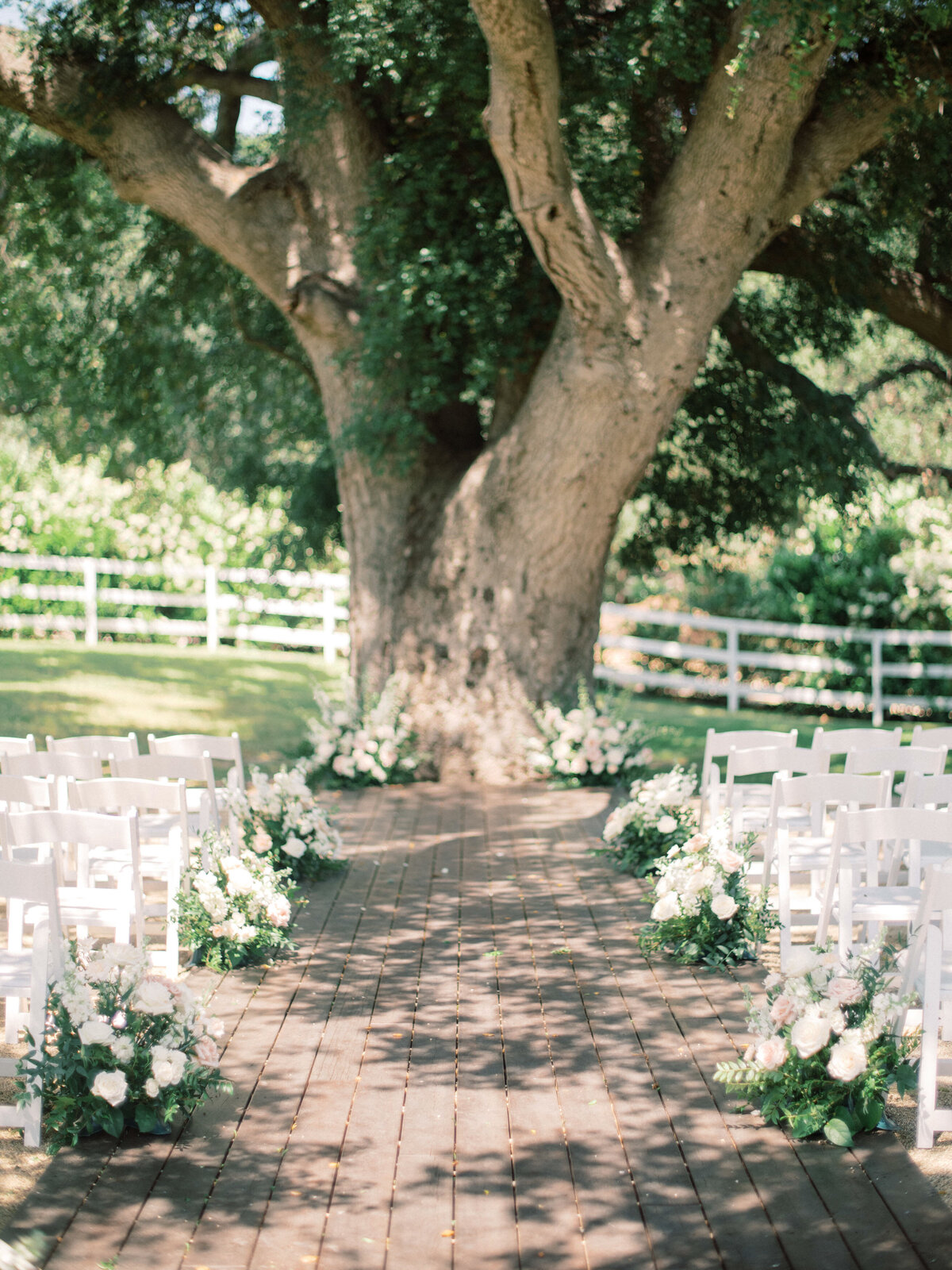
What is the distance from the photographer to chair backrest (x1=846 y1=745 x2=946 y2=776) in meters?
6.75

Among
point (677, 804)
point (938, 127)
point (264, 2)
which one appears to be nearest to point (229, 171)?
point (264, 2)

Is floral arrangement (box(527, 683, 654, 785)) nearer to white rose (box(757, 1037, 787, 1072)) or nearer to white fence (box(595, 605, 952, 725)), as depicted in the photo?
white fence (box(595, 605, 952, 725))

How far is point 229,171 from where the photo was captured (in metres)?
11.2

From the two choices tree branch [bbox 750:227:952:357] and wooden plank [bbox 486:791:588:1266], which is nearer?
wooden plank [bbox 486:791:588:1266]

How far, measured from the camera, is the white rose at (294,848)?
7.46 m

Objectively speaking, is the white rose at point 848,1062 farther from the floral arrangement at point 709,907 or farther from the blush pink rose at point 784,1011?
the floral arrangement at point 709,907

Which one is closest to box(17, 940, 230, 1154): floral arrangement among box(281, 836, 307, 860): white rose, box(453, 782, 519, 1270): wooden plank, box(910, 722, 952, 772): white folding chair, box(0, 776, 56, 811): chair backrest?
box(453, 782, 519, 1270): wooden plank

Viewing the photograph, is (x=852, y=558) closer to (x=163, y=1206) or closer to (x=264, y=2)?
(x=264, y=2)

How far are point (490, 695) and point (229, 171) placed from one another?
5060 millimetres

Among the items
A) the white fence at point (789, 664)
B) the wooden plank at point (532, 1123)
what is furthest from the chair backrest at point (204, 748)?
the white fence at point (789, 664)

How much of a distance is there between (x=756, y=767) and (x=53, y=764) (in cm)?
371

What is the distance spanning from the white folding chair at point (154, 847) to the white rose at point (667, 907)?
7.52 ft

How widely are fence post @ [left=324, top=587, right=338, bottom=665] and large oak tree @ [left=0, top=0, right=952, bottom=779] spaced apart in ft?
29.5

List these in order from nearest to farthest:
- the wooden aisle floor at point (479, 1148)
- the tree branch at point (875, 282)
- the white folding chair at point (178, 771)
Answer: the wooden aisle floor at point (479, 1148)
the white folding chair at point (178, 771)
the tree branch at point (875, 282)
